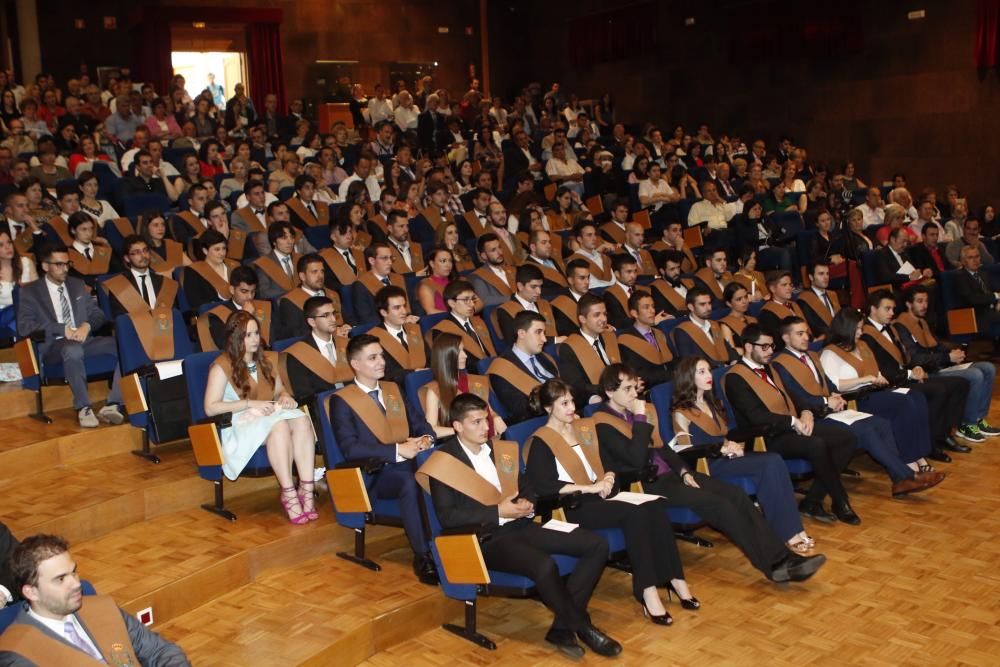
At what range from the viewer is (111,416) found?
5273 millimetres


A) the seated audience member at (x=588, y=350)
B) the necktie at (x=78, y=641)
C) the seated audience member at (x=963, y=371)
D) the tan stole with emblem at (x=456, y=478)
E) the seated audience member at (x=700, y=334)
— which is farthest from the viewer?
the seated audience member at (x=963, y=371)

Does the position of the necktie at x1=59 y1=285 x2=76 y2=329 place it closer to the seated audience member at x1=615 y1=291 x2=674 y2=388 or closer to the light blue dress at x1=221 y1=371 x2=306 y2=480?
the light blue dress at x1=221 y1=371 x2=306 y2=480

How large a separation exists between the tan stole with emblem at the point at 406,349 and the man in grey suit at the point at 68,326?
51.7 inches

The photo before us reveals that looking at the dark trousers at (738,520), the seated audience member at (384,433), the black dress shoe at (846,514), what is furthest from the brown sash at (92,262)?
the black dress shoe at (846,514)

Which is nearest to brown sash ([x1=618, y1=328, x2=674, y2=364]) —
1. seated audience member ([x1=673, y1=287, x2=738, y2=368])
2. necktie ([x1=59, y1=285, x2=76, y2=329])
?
seated audience member ([x1=673, y1=287, x2=738, y2=368])

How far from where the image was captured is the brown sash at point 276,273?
6.55 meters

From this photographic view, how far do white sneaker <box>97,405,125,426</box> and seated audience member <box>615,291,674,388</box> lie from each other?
265cm

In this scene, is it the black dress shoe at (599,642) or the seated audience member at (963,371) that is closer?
the black dress shoe at (599,642)

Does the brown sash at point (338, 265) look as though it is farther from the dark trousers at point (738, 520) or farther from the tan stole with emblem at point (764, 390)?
the dark trousers at point (738, 520)

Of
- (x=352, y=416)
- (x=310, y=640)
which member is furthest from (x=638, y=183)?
(x=310, y=640)

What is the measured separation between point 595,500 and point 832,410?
1825 mm

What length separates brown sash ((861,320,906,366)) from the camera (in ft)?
20.2

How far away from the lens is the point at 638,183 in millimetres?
10289

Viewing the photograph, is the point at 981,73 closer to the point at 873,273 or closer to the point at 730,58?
the point at 730,58
